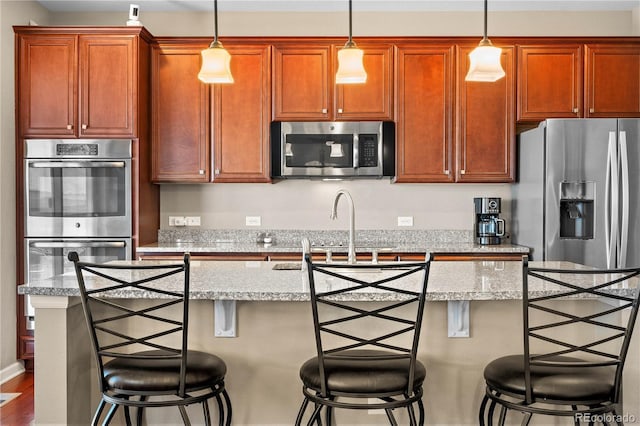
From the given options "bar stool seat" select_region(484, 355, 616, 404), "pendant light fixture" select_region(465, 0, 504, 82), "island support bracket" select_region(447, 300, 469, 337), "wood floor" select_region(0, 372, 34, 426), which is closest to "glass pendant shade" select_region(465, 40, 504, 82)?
"pendant light fixture" select_region(465, 0, 504, 82)

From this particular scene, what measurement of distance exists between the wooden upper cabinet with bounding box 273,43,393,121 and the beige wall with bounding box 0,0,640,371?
0.43m

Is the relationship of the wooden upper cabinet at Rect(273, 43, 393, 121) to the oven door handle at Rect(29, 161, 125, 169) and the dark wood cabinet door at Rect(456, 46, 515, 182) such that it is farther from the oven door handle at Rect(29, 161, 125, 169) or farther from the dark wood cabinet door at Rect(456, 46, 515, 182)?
the oven door handle at Rect(29, 161, 125, 169)

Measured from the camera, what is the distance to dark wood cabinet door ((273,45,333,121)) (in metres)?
4.29

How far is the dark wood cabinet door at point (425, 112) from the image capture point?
4.28m

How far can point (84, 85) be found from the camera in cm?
405

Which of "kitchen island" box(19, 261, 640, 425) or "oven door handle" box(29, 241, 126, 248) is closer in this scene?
"kitchen island" box(19, 261, 640, 425)

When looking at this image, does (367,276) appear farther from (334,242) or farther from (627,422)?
(334,242)

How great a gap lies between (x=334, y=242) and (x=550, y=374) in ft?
9.13

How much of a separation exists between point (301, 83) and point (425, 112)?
983 mm

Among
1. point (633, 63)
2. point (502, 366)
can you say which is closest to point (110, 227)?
point (502, 366)

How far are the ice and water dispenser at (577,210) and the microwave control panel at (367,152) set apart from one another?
1348mm

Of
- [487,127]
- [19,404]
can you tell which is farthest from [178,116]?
[487,127]

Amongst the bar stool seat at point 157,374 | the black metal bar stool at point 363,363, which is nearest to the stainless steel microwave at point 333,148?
the black metal bar stool at point 363,363

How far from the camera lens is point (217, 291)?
6.48ft
